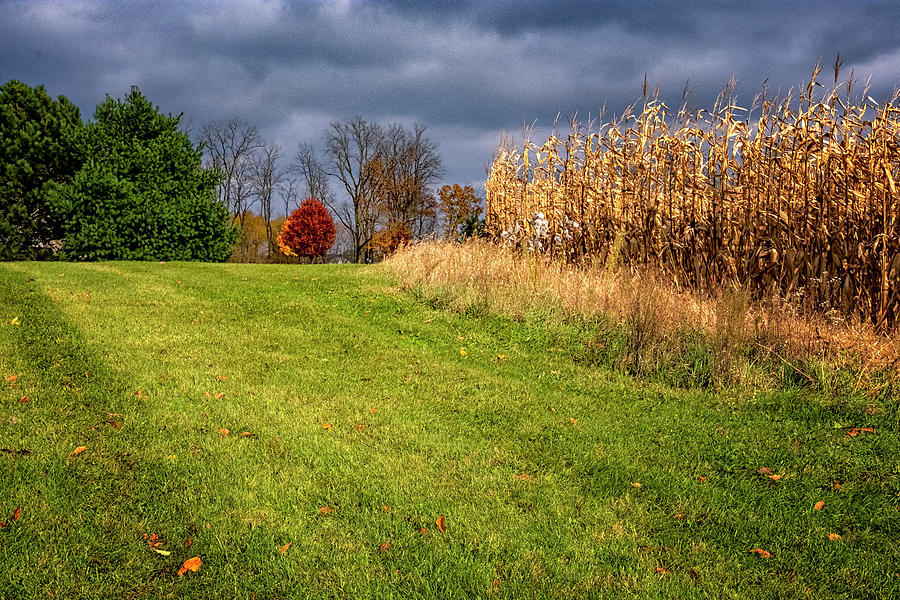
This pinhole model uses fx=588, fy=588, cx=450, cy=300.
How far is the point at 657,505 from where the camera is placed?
3.55 metres

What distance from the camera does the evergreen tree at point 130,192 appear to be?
1683cm

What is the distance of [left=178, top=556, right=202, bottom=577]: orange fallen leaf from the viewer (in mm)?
2877

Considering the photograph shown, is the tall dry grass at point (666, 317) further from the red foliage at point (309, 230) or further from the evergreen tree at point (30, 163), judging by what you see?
the red foliage at point (309, 230)

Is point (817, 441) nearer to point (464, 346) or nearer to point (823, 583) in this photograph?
point (823, 583)

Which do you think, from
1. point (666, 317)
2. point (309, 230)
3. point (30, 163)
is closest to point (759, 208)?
point (666, 317)

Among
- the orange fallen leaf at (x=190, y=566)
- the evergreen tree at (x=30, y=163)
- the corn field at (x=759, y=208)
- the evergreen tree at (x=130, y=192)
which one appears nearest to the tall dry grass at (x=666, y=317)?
the corn field at (x=759, y=208)

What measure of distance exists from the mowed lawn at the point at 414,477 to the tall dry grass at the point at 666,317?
0.50m

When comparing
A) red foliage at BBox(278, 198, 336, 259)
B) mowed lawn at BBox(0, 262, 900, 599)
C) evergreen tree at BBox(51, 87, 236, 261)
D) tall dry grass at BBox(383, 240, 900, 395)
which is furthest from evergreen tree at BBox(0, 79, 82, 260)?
red foliage at BBox(278, 198, 336, 259)

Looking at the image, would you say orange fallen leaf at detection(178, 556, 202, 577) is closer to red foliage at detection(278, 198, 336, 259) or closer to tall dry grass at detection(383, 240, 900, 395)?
tall dry grass at detection(383, 240, 900, 395)

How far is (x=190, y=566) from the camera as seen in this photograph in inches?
114

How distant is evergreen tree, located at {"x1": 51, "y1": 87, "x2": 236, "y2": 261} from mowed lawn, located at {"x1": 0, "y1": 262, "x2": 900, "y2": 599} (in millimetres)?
11314

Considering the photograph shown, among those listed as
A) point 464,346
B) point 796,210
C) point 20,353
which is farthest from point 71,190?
point 796,210

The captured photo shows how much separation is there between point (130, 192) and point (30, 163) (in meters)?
4.42

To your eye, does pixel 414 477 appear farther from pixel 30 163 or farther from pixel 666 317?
pixel 30 163
